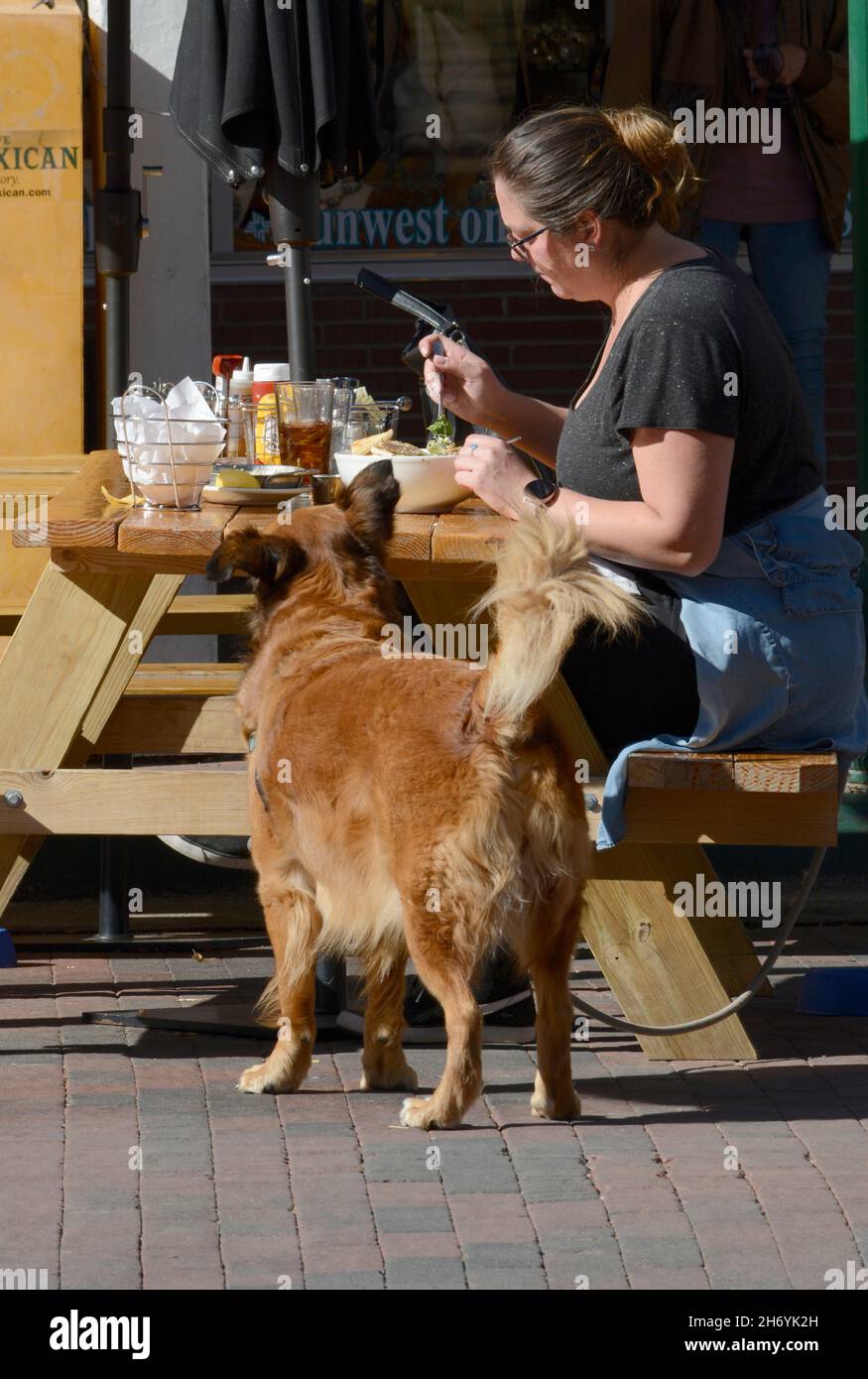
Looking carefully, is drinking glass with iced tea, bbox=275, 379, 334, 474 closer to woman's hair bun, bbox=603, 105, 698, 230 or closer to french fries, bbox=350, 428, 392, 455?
french fries, bbox=350, 428, 392, 455

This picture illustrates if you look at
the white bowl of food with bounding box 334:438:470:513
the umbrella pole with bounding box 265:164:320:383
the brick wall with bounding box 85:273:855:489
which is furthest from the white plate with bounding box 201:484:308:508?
the brick wall with bounding box 85:273:855:489

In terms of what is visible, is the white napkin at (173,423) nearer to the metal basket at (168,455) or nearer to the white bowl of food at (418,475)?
the metal basket at (168,455)

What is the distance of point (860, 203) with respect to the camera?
6.07 m

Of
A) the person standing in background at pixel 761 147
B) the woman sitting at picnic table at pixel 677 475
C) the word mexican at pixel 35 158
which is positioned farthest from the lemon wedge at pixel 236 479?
the person standing in background at pixel 761 147

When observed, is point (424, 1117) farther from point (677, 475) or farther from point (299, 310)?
point (299, 310)

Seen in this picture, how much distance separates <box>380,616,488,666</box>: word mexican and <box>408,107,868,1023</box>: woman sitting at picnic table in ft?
1.21

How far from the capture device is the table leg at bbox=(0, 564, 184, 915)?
14.4 ft

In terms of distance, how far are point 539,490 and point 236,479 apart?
860 mm

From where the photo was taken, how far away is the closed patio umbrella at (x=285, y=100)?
15.9ft

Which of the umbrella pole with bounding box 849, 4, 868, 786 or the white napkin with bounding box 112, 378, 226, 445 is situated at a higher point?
the umbrella pole with bounding box 849, 4, 868, 786

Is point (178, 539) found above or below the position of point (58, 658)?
above

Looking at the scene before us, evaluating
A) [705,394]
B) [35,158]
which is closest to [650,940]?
[705,394]

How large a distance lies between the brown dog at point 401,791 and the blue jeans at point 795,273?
12.2 ft

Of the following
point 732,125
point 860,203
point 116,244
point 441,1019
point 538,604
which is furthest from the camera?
point 732,125
